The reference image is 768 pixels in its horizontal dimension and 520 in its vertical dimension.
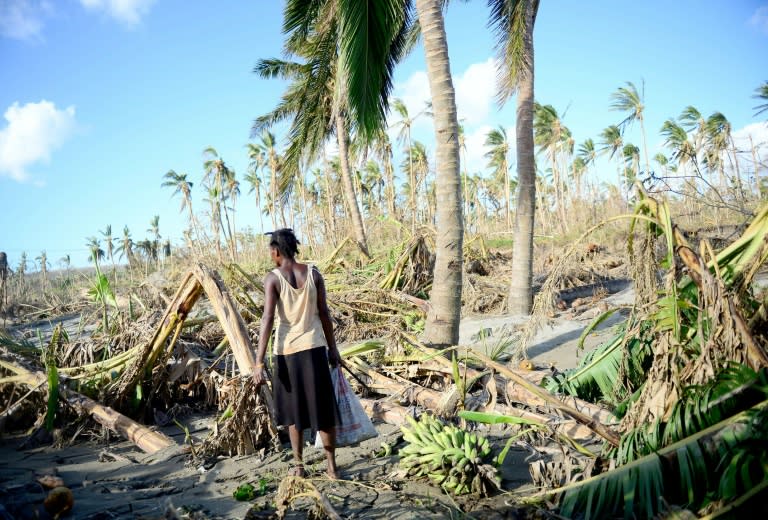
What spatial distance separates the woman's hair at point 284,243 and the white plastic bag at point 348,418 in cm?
90

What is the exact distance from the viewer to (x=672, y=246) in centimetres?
251

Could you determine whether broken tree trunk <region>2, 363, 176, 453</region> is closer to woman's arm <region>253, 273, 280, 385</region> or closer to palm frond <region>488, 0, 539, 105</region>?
woman's arm <region>253, 273, 280, 385</region>

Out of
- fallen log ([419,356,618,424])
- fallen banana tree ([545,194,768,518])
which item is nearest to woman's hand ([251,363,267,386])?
fallen log ([419,356,618,424])

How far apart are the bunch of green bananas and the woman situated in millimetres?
567

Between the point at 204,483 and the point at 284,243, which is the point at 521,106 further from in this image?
the point at 204,483

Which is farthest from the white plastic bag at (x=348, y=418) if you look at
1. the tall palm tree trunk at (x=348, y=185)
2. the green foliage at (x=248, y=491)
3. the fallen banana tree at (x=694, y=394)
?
the tall palm tree trunk at (x=348, y=185)

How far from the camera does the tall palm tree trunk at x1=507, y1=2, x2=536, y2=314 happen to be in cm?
822

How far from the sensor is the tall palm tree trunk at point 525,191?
8.22 meters

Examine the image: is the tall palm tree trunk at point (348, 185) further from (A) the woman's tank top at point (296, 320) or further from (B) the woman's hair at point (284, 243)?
(A) the woman's tank top at point (296, 320)

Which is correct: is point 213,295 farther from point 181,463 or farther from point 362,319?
point 362,319

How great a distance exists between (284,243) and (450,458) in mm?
1800

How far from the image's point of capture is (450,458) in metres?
2.97

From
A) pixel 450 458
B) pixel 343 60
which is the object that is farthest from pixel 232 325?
pixel 343 60

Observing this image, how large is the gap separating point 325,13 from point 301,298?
681 cm
